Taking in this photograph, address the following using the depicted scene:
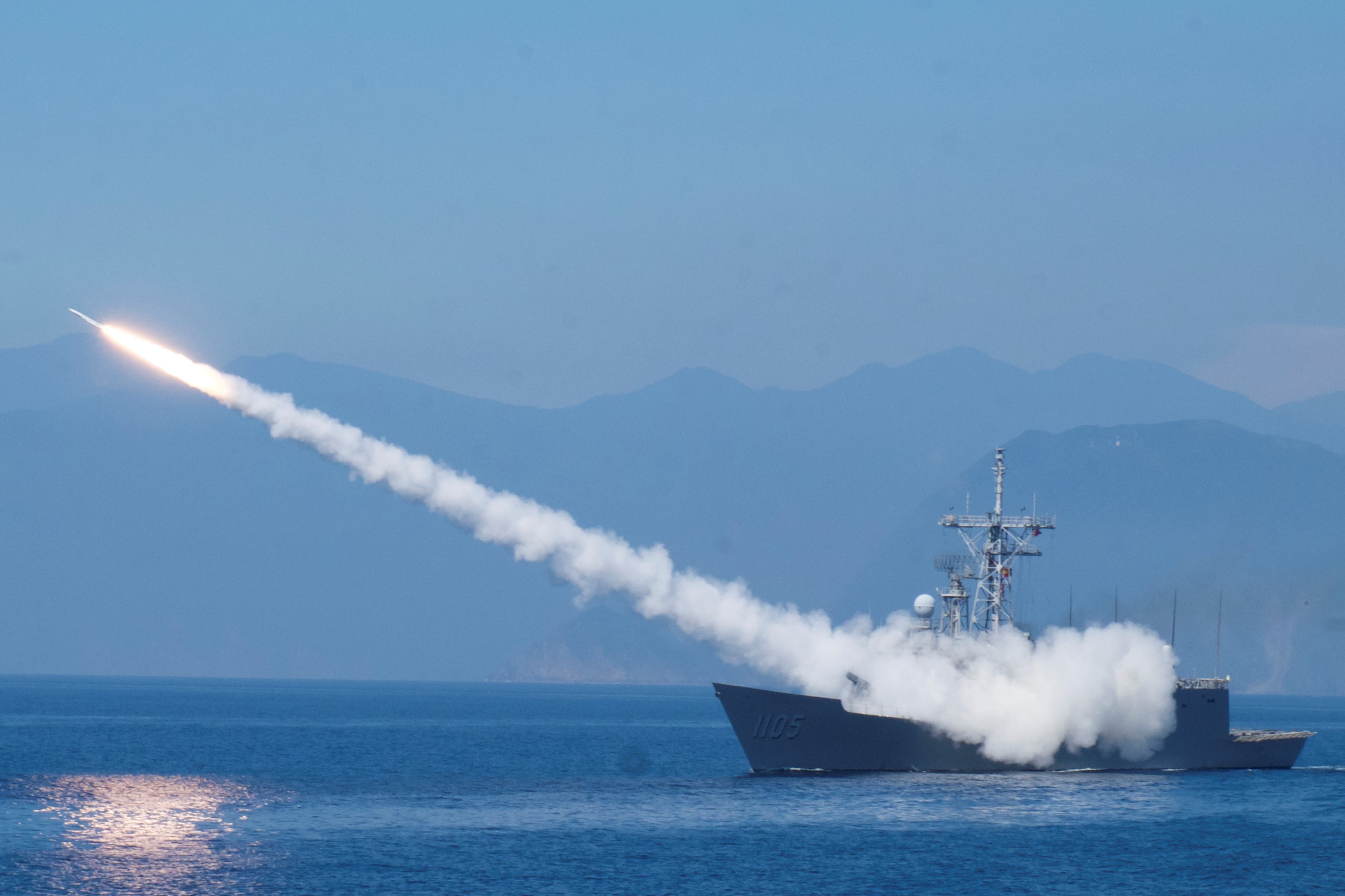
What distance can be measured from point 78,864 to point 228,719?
82.8 metres

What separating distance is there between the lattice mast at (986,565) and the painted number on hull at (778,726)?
308 inches

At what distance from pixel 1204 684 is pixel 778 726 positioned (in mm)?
19742

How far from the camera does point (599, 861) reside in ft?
138

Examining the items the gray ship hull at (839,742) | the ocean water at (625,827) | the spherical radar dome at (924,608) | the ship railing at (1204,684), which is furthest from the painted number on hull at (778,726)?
the ship railing at (1204,684)

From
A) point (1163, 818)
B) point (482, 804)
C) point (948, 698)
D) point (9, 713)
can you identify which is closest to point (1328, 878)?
point (1163, 818)

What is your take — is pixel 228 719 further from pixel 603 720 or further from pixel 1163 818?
pixel 1163 818

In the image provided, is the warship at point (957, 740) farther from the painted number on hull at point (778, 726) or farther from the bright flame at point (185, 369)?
the bright flame at point (185, 369)

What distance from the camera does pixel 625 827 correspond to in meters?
48.2

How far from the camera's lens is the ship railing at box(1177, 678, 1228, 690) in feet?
211

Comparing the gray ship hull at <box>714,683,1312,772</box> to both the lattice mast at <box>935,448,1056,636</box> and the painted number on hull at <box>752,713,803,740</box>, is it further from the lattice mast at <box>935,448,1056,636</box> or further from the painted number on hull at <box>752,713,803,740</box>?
the lattice mast at <box>935,448,1056,636</box>

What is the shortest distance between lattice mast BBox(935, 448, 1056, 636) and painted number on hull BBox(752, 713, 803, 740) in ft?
25.7

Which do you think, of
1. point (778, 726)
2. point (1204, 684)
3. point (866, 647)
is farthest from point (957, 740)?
point (1204, 684)

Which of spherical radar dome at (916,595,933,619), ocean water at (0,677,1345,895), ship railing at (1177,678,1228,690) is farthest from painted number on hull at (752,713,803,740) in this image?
ship railing at (1177,678,1228,690)

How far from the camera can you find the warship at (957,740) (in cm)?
5866
